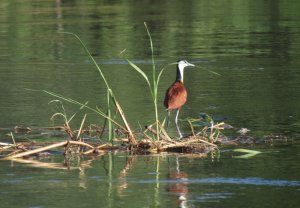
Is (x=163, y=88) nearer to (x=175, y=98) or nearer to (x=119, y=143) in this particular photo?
(x=175, y=98)

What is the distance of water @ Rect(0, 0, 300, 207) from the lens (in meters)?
11.7

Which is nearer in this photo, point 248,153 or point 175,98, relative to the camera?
point 248,153

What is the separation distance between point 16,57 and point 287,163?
15346 millimetres

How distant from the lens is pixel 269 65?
2470 cm

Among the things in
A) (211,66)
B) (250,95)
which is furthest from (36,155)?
(211,66)

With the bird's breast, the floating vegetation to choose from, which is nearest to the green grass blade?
the floating vegetation

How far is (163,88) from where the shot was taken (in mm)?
21250

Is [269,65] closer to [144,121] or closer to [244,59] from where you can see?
[244,59]

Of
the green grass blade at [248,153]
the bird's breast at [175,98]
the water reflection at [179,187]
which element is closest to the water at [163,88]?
the water reflection at [179,187]

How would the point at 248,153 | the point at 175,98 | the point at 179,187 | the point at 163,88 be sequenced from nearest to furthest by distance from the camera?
the point at 179,187
the point at 248,153
the point at 175,98
the point at 163,88

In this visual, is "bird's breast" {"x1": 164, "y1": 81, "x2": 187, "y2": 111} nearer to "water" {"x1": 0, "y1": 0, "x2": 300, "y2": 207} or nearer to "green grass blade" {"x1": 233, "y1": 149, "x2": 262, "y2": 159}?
"water" {"x1": 0, "y1": 0, "x2": 300, "y2": 207}

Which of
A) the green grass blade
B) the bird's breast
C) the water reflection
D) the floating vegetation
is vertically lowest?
the water reflection

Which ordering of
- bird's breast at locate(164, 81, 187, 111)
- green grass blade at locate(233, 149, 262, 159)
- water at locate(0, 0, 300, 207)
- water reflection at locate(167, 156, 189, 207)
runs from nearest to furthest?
water reflection at locate(167, 156, 189, 207) < water at locate(0, 0, 300, 207) < green grass blade at locate(233, 149, 262, 159) < bird's breast at locate(164, 81, 187, 111)

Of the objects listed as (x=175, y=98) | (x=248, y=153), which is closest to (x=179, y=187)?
(x=248, y=153)
